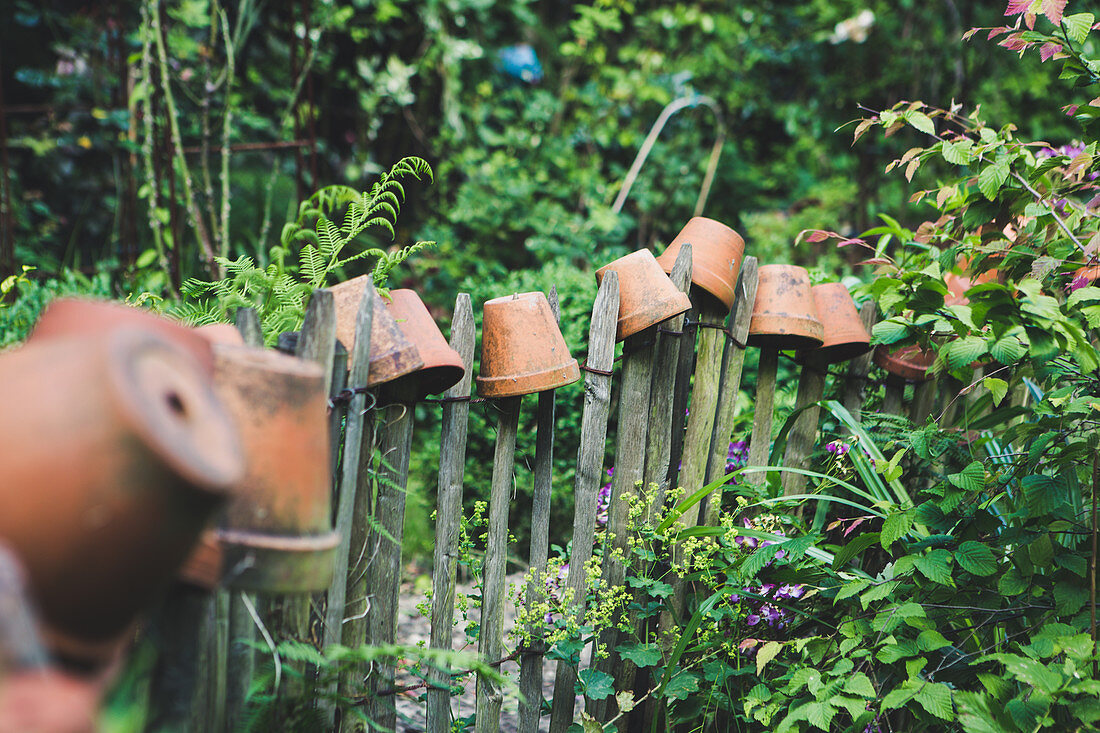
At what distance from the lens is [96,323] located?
2.82 ft

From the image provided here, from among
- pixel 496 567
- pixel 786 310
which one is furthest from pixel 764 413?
pixel 496 567

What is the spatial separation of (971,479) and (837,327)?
0.59 metres

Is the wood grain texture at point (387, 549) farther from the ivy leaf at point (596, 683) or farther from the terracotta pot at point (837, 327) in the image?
the terracotta pot at point (837, 327)

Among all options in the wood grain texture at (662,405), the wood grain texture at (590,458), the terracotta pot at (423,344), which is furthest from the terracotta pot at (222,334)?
the wood grain texture at (662,405)

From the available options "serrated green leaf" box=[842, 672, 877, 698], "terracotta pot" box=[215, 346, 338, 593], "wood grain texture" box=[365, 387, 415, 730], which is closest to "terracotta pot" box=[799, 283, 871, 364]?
"serrated green leaf" box=[842, 672, 877, 698]

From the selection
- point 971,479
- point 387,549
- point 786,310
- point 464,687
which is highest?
point 786,310

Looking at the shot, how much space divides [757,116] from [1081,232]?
173 inches

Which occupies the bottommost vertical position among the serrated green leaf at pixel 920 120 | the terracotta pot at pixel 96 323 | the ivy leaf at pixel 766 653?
the ivy leaf at pixel 766 653

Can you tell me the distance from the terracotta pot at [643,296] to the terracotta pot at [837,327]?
1.74 feet

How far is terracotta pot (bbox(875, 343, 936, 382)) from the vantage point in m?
2.15

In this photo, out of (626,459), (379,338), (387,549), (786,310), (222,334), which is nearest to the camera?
(222,334)

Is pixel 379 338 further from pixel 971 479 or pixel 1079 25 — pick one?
pixel 1079 25

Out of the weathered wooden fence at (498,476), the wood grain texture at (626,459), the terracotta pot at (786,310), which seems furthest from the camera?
the terracotta pot at (786,310)

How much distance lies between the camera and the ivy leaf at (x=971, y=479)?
5.32ft
